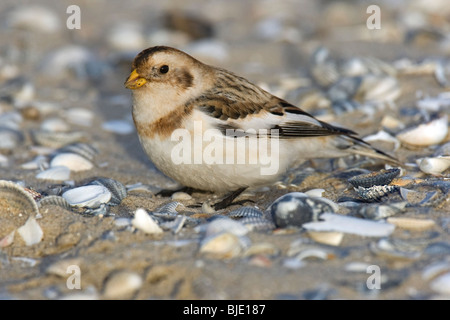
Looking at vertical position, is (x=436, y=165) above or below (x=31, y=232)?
above

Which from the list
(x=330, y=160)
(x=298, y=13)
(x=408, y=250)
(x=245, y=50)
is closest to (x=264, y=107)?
(x=330, y=160)

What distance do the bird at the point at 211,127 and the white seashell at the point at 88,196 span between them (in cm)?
38

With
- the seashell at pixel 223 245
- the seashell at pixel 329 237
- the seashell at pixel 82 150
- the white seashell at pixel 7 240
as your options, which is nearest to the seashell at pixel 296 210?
the seashell at pixel 329 237

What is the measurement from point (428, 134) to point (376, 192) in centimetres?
114

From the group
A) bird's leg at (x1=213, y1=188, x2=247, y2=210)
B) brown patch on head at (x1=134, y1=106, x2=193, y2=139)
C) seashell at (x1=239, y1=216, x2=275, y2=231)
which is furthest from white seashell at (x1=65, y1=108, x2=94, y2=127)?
seashell at (x1=239, y1=216, x2=275, y2=231)

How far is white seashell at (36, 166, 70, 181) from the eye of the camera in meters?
4.18

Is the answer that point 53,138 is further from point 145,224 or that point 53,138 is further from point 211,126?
point 145,224

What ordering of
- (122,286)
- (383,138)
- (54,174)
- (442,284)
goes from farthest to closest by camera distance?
1. (383,138)
2. (54,174)
3. (122,286)
4. (442,284)

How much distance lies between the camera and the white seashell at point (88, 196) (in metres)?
3.56

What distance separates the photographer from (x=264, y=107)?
4027 mm

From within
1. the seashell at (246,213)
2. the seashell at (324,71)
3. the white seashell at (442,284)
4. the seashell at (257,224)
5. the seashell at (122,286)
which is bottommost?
the seashell at (122,286)

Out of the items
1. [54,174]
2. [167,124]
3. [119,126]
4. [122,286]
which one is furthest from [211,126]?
[119,126]

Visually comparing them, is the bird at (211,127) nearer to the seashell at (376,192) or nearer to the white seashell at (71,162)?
the seashell at (376,192)

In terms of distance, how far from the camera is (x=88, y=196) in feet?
11.9
